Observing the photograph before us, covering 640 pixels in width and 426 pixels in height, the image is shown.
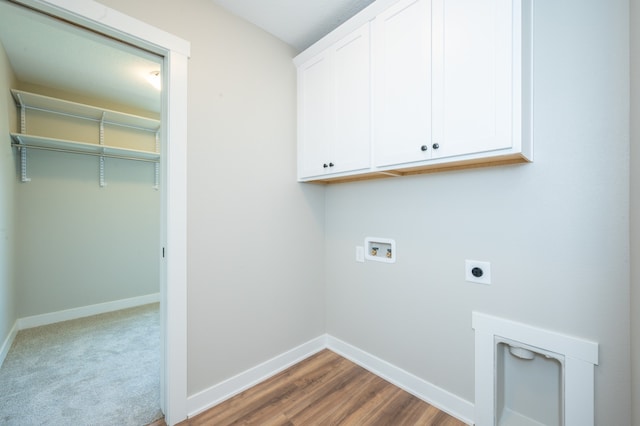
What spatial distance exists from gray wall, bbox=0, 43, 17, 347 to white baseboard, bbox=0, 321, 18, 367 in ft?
0.16

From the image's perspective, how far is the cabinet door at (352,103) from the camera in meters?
1.64

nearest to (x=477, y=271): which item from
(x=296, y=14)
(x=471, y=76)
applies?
(x=471, y=76)

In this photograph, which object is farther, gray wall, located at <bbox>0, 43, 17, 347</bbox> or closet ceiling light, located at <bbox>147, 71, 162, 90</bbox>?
closet ceiling light, located at <bbox>147, 71, 162, 90</bbox>

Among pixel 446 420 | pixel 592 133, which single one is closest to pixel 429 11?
pixel 592 133

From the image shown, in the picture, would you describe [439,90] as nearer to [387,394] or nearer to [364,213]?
[364,213]

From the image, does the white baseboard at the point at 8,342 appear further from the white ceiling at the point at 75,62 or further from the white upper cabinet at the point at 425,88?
the white upper cabinet at the point at 425,88

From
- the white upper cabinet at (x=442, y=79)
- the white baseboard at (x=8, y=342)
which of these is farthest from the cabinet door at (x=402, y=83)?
the white baseboard at (x=8, y=342)

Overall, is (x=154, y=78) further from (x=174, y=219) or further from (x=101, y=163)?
(x=174, y=219)

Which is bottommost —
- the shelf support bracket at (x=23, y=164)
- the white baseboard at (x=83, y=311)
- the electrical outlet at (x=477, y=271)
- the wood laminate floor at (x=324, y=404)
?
the wood laminate floor at (x=324, y=404)

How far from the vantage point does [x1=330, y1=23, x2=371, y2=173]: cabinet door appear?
64.7 inches

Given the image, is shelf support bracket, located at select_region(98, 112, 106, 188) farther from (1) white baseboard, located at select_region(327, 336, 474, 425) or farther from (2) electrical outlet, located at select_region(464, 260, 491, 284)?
(2) electrical outlet, located at select_region(464, 260, 491, 284)

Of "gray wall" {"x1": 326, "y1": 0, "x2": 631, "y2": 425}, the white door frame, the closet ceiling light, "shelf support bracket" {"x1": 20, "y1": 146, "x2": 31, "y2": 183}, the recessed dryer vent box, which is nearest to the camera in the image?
"gray wall" {"x1": 326, "y1": 0, "x2": 631, "y2": 425}

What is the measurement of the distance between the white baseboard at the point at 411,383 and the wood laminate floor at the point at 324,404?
0.13ft

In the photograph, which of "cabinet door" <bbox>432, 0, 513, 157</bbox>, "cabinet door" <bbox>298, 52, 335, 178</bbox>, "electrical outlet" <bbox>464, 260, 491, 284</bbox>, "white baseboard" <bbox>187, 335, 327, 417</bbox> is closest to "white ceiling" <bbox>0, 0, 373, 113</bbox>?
"cabinet door" <bbox>298, 52, 335, 178</bbox>
